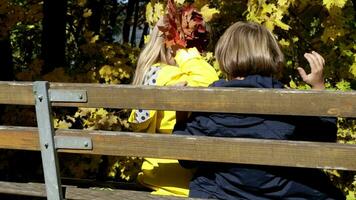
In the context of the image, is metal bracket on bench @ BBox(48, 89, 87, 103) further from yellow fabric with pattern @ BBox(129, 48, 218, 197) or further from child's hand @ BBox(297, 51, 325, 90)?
child's hand @ BBox(297, 51, 325, 90)

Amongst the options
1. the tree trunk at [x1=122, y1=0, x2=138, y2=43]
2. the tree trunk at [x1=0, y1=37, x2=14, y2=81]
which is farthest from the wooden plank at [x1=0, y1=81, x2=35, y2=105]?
the tree trunk at [x1=122, y1=0, x2=138, y2=43]

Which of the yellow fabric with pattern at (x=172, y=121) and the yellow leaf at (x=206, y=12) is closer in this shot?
the yellow fabric with pattern at (x=172, y=121)

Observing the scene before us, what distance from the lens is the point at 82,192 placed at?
286 centimetres

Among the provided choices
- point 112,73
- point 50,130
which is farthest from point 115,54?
point 50,130

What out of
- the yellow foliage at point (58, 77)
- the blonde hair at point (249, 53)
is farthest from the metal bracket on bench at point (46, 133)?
the yellow foliage at point (58, 77)

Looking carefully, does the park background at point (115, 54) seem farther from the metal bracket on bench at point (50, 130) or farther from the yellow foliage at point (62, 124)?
the metal bracket on bench at point (50, 130)

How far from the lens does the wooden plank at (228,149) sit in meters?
2.38

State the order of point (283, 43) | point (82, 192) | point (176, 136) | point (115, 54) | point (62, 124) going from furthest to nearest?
point (115, 54), point (62, 124), point (283, 43), point (82, 192), point (176, 136)

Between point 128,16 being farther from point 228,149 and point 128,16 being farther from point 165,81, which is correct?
point 228,149

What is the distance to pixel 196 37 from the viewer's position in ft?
9.82

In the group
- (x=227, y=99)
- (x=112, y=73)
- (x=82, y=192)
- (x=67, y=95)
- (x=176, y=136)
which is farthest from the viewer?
(x=112, y=73)

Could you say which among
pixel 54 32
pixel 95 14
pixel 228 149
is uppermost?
pixel 95 14

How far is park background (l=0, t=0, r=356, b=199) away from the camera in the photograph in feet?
12.4

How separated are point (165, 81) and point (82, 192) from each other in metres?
0.62
